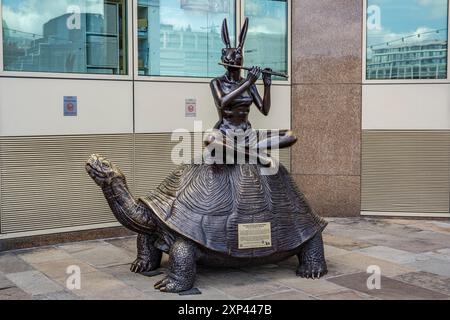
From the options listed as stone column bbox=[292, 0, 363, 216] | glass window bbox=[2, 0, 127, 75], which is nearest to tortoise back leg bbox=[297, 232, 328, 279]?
stone column bbox=[292, 0, 363, 216]

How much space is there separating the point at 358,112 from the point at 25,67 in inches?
191

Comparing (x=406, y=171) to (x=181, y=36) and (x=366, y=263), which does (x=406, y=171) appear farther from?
(x=181, y=36)

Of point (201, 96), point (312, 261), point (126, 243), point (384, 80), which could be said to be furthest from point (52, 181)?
point (384, 80)

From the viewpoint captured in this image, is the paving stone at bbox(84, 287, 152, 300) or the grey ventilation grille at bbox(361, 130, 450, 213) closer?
the paving stone at bbox(84, 287, 152, 300)

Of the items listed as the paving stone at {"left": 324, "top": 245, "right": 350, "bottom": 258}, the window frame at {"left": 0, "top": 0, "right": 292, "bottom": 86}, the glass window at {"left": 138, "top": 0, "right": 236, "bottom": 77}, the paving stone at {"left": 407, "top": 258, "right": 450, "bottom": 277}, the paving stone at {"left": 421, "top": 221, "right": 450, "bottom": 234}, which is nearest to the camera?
the paving stone at {"left": 407, "top": 258, "right": 450, "bottom": 277}

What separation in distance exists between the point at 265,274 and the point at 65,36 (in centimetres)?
400

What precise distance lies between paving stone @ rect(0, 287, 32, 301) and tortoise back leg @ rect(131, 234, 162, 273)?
1.09m

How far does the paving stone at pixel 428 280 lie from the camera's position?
535 cm

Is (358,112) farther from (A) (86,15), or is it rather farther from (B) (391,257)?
(A) (86,15)

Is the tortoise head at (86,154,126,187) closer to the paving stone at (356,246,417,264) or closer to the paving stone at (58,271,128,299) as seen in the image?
the paving stone at (58,271,128,299)

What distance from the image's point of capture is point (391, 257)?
652 centimetres

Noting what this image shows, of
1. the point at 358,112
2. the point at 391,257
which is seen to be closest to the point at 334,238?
the point at 391,257

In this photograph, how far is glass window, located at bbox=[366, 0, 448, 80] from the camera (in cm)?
880

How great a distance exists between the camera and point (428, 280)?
18.4 ft
